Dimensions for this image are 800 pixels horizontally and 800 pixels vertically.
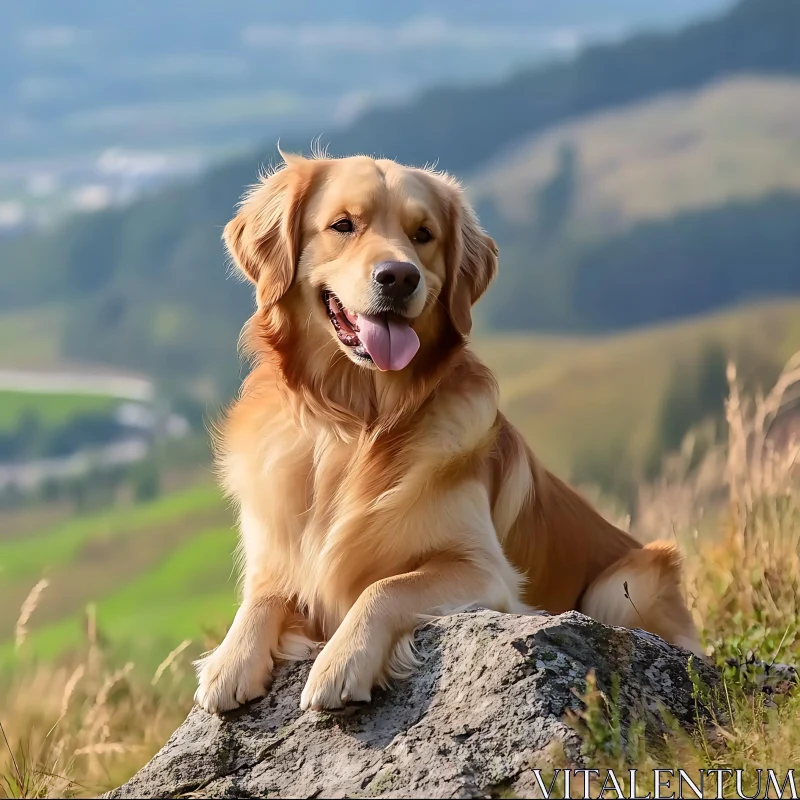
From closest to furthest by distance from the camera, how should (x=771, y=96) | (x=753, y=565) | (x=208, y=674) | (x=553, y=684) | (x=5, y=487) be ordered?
(x=553, y=684)
(x=208, y=674)
(x=753, y=565)
(x=5, y=487)
(x=771, y=96)

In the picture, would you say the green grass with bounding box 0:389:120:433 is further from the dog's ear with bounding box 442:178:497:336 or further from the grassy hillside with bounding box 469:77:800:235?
the dog's ear with bounding box 442:178:497:336

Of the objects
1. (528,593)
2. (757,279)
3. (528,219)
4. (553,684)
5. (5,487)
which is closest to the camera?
(553,684)

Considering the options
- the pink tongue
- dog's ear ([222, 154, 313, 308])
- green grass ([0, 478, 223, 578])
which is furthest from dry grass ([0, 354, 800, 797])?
green grass ([0, 478, 223, 578])

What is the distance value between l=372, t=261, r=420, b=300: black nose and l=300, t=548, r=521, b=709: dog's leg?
876 mm

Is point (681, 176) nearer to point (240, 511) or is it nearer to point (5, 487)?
point (5, 487)

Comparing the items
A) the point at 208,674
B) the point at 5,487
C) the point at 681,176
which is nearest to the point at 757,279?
the point at 681,176

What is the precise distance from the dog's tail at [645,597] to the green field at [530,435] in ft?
54.0

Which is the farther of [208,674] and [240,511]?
[240,511]

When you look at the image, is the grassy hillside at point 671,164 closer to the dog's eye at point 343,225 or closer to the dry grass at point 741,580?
the dry grass at point 741,580

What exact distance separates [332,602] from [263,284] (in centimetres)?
113

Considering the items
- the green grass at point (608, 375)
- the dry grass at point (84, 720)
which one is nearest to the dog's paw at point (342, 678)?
the dry grass at point (84, 720)

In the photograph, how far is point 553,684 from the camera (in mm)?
2898

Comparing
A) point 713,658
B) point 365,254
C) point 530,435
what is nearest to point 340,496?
point 365,254

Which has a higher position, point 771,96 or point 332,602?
point 771,96
